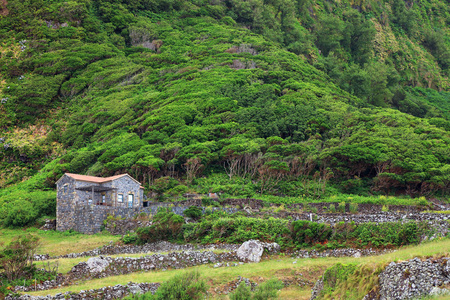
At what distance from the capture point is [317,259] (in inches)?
1173

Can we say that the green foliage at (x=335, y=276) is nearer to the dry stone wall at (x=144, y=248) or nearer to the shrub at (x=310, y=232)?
the shrub at (x=310, y=232)

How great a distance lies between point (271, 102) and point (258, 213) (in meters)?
34.0

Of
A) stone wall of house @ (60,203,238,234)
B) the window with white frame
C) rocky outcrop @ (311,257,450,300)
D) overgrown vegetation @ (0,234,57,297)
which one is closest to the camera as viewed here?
rocky outcrop @ (311,257,450,300)

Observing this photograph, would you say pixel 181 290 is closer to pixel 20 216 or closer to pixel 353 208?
pixel 353 208

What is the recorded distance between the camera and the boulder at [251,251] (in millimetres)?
30344

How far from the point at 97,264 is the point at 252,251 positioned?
9608 mm

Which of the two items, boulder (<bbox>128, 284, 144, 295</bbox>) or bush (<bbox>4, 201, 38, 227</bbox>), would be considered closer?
boulder (<bbox>128, 284, 144, 295</bbox>)

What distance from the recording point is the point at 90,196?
4603 cm

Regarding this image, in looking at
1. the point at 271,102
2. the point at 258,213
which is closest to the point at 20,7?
the point at 271,102

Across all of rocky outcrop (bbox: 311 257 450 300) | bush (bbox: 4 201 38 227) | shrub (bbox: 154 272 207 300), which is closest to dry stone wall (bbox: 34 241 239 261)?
shrub (bbox: 154 272 207 300)

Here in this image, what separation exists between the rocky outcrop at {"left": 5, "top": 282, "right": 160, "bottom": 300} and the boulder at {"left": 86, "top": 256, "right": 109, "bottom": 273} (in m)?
3.89

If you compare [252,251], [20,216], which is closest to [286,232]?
[252,251]

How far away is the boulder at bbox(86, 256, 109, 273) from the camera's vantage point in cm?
2745

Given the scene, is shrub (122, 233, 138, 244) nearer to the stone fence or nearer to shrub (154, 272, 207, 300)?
the stone fence
